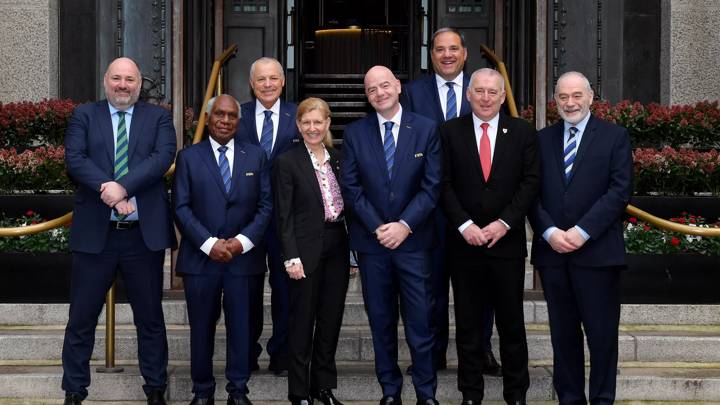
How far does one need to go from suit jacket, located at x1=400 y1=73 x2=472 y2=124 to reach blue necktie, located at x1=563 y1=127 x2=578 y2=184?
87 cm

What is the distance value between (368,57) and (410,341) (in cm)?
1714

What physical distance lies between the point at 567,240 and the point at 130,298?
8.69ft

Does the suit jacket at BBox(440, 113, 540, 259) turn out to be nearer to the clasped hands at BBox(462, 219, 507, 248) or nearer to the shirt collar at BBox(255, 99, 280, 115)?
the clasped hands at BBox(462, 219, 507, 248)

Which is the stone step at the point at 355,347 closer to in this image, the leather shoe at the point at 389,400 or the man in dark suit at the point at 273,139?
the man in dark suit at the point at 273,139

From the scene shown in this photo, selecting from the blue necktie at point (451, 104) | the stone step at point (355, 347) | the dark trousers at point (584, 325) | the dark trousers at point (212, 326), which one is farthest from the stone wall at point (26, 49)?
the dark trousers at point (584, 325)

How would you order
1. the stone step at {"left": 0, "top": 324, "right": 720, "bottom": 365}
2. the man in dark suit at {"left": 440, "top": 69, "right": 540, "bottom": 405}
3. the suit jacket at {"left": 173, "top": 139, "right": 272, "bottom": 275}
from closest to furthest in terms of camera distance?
the man in dark suit at {"left": 440, "top": 69, "right": 540, "bottom": 405} < the suit jacket at {"left": 173, "top": 139, "right": 272, "bottom": 275} < the stone step at {"left": 0, "top": 324, "right": 720, "bottom": 365}

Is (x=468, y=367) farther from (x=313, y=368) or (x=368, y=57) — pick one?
(x=368, y=57)

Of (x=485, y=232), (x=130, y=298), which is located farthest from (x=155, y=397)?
(x=485, y=232)

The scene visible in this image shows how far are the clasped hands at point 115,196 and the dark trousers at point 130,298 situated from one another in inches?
9.3

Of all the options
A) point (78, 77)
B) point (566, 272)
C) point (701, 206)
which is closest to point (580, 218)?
point (566, 272)

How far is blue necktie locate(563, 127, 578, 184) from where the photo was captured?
19.4 ft

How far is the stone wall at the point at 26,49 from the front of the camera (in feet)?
39.4

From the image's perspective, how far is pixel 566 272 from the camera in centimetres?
593

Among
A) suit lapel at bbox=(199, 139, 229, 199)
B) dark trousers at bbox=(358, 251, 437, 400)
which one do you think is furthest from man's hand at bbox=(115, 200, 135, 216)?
dark trousers at bbox=(358, 251, 437, 400)
